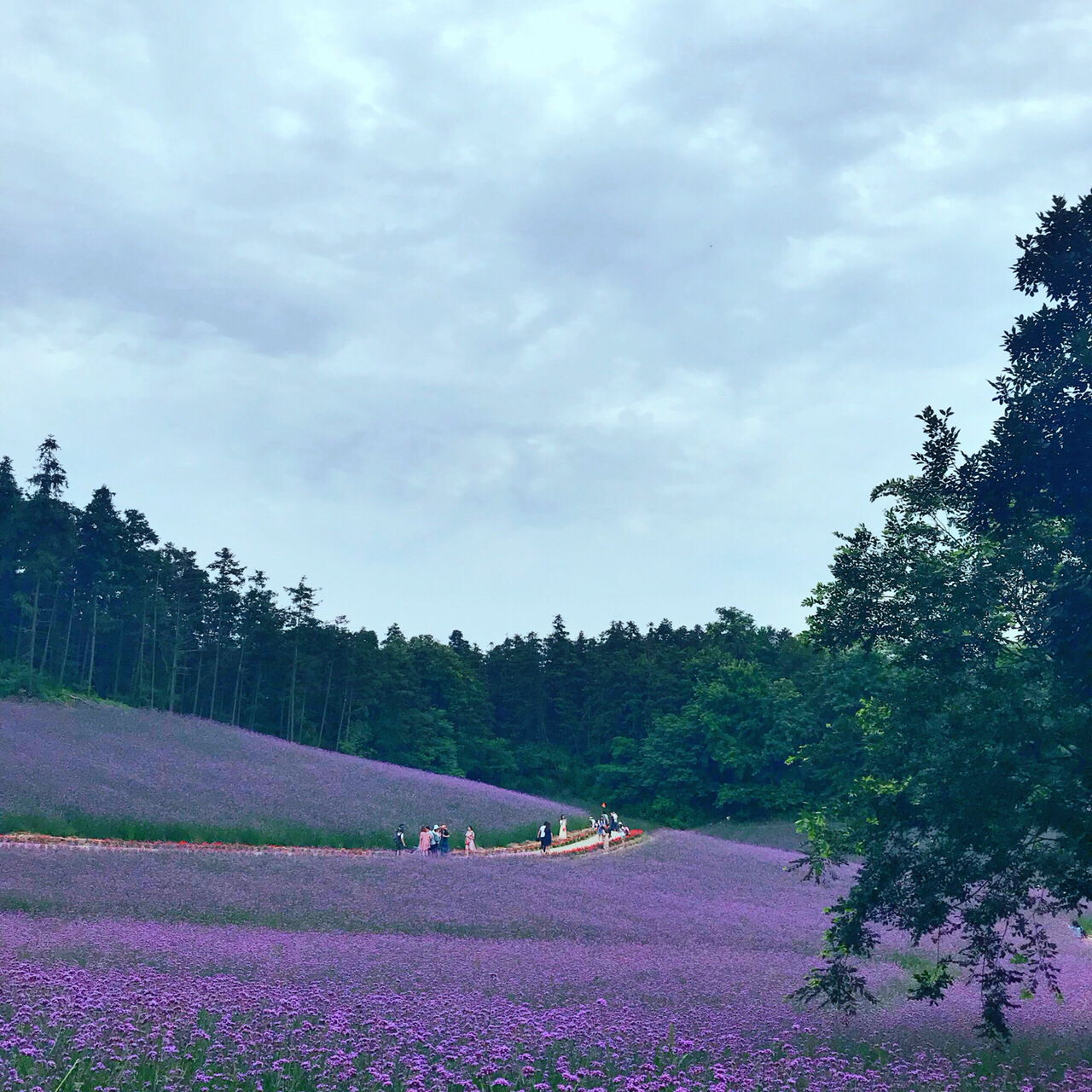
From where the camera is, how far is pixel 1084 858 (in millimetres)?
10297

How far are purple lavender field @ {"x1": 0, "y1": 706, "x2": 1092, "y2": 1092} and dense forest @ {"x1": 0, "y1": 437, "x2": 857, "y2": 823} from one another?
127 ft

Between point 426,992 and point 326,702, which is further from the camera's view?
point 326,702

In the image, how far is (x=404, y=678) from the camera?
70562 mm

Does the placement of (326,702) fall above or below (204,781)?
above

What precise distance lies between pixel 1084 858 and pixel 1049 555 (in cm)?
317

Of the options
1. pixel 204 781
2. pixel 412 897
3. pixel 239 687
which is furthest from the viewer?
pixel 239 687

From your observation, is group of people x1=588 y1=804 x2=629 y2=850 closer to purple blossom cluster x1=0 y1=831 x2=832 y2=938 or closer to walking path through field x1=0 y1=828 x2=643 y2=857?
walking path through field x1=0 y1=828 x2=643 y2=857

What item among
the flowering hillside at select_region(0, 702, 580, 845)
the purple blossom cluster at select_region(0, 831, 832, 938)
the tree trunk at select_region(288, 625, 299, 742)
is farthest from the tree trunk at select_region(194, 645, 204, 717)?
the purple blossom cluster at select_region(0, 831, 832, 938)

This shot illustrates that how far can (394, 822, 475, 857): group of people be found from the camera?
101 ft

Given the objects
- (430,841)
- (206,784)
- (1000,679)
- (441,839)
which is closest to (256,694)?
(206,784)

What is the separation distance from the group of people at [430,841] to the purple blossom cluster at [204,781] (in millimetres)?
1282

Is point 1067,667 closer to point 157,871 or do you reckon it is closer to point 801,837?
point 157,871

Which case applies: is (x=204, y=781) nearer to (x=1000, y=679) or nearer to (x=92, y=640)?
(x=1000, y=679)

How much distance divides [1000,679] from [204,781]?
29733 mm
